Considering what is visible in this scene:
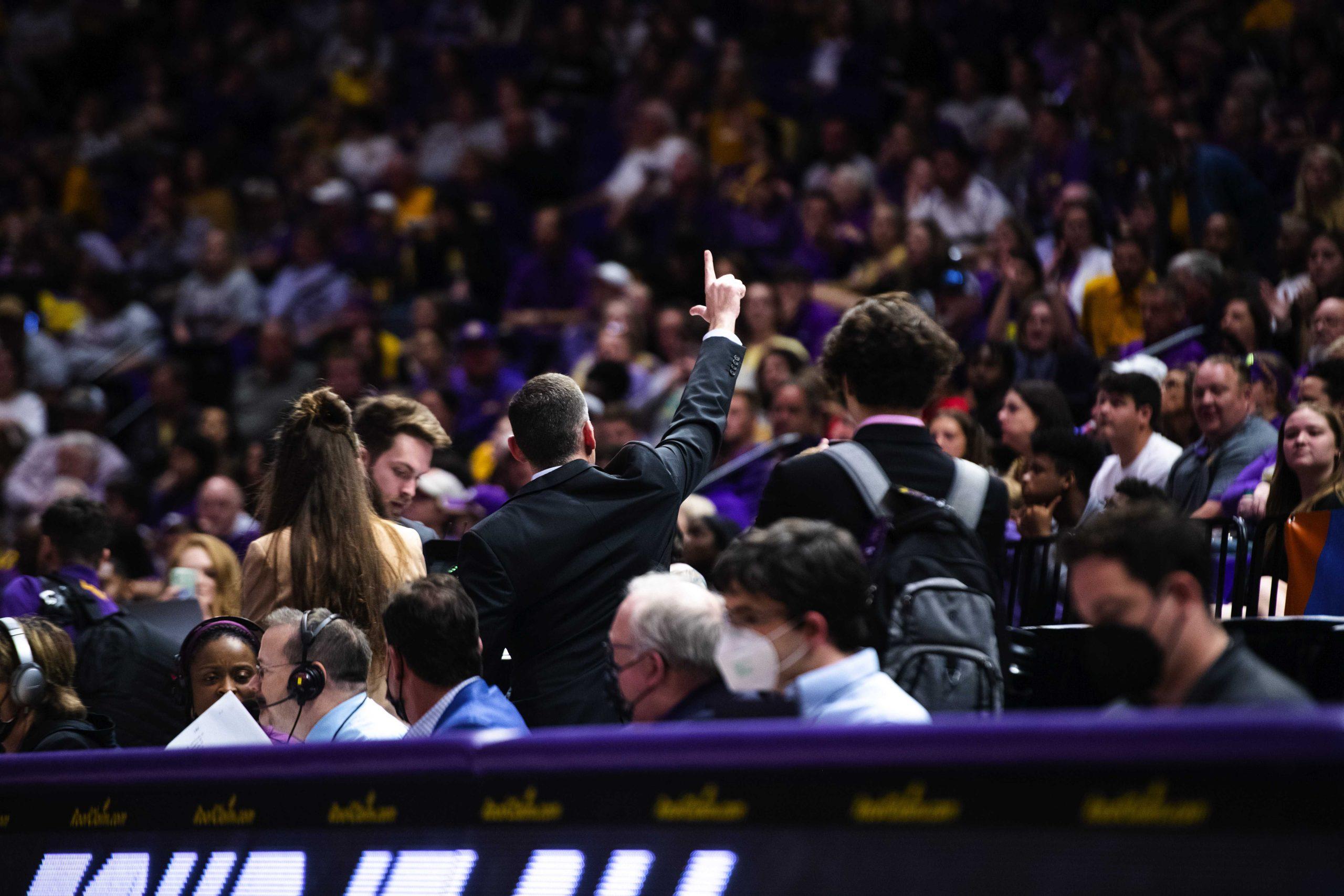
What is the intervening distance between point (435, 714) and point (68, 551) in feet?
11.9

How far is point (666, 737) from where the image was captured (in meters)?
2.64

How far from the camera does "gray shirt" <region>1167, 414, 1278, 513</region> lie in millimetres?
6160

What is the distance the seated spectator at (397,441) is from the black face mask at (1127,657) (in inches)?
114

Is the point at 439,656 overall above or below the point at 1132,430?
above

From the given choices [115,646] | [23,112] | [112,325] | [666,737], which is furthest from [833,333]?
[23,112]

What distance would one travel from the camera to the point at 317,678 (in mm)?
3838

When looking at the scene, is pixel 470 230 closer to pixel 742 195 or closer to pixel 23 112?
pixel 742 195

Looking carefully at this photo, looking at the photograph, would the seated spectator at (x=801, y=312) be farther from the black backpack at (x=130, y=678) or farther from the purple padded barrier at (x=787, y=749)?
the purple padded barrier at (x=787, y=749)

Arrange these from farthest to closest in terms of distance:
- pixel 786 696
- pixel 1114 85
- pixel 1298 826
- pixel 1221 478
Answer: pixel 1114 85
pixel 1221 478
pixel 786 696
pixel 1298 826

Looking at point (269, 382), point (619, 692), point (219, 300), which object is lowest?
point (269, 382)

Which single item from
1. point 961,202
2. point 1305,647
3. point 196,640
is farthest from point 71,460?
point 1305,647

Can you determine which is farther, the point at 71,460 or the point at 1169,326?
the point at 71,460

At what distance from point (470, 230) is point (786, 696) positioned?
10066mm

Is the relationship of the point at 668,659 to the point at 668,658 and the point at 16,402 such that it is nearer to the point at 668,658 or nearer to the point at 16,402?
the point at 668,658
